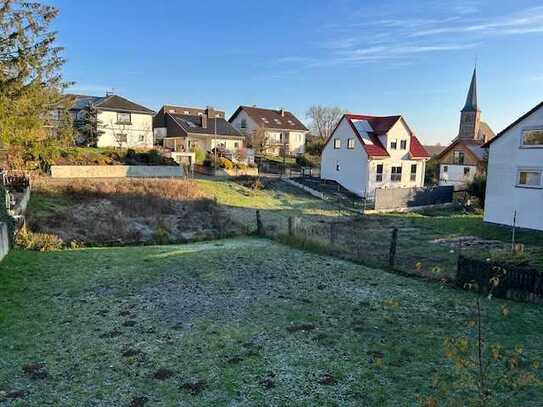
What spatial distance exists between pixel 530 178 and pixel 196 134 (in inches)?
1403

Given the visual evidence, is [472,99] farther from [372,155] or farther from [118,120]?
[118,120]

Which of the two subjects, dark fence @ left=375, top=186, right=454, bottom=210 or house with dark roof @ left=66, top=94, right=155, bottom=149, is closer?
dark fence @ left=375, top=186, right=454, bottom=210

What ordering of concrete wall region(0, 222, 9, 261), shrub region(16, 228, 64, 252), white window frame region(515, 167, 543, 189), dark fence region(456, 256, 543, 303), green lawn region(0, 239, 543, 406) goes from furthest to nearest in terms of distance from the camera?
1. white window frame region(515, 167, 543, 189)
2. shrub region(16, 228, 64, 252)
3. concrete wall region(0, 222, 9, 261)
4. dark fence region(456, 256, 543, 303)
5. green lawn region(0, 239, 543, 406)

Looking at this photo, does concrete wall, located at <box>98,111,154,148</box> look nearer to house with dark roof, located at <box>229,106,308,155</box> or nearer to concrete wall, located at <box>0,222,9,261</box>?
house with dark roof, located at <box>229,106,308,155</box>

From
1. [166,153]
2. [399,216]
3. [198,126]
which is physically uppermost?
[198,126]

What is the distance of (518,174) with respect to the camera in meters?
22.7

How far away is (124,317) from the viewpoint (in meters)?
7.98

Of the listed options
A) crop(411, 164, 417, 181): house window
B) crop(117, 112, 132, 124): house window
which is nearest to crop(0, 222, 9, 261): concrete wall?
crop(117, 112, 132, 124): house window

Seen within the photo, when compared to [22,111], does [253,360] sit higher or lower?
lower

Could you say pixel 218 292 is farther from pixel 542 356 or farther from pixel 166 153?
pixel 166 153

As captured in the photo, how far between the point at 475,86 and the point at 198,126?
197ft

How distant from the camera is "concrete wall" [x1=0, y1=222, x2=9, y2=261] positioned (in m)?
11.5

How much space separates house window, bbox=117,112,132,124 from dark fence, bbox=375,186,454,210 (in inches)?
1168

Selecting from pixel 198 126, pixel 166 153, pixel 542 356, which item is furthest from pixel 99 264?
pixel 198 126
